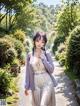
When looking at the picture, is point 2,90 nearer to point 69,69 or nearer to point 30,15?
point 69,69

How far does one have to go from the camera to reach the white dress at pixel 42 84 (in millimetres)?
7574

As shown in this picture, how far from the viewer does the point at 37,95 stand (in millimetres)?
7801

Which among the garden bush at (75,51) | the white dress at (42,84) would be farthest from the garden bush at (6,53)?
the white dress at (42,84)

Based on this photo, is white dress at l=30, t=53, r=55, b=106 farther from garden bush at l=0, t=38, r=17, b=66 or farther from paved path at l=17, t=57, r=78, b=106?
garden bush at l=0, t=38, r=17, b=66

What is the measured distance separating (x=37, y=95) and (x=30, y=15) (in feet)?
138

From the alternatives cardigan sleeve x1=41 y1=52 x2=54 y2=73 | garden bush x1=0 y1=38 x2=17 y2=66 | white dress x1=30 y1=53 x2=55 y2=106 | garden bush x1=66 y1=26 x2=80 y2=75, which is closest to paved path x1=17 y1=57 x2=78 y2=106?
garden bush x1=66 y1=26 x2=80 y2=75

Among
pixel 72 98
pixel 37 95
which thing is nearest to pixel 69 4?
pixel 72 98

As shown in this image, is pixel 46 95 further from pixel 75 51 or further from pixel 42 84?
pixel 75 51

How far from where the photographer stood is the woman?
7.57m

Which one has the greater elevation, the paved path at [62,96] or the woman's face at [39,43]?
the woman's face at [39,43]

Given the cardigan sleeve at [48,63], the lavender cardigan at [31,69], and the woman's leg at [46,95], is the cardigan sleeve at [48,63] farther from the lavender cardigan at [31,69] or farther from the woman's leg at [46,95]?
the woman's leg at [46,95]

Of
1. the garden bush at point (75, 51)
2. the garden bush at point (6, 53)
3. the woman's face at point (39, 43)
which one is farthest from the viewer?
the garden bush at point (6, 53)

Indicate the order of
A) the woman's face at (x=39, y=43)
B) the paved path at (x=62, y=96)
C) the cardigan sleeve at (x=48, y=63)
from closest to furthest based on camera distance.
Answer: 1. the cardigan sleeve at (x=48, y=63)
2. the woman's face at (x=39, y=43)
3. the paved path at (x=62, y=96)

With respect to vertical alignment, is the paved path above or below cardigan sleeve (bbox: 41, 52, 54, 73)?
below
